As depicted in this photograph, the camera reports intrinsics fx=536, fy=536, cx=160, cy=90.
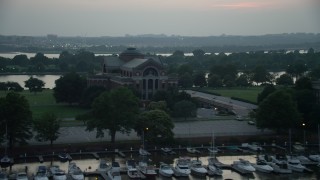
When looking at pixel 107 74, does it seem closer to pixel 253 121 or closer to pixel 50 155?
pixel 253 121

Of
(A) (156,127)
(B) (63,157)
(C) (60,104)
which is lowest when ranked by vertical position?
(C) (60,104)

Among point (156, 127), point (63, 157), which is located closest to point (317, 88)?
point (156, 127)

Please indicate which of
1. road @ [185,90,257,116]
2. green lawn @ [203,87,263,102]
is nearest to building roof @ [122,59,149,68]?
road @ [185,90,257,116]

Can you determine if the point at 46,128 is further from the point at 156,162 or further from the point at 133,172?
the point at 133,172

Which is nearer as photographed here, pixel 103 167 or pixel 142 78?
pixel 103 167

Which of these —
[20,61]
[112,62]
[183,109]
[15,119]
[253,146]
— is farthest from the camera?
[20,61]
